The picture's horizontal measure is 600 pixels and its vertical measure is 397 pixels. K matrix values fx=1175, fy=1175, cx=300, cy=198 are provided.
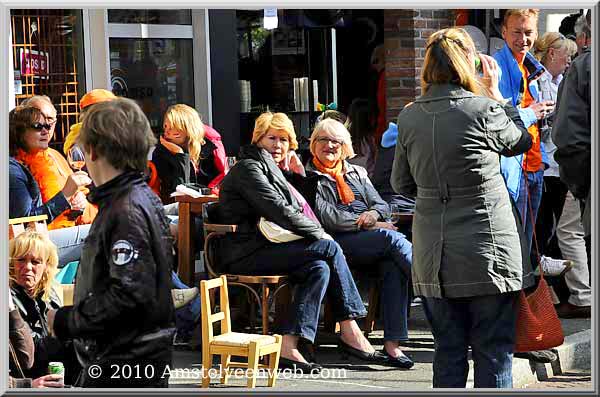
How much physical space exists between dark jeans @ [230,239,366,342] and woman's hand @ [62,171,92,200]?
99 centimetres

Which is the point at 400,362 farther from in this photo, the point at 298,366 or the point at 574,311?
the point at 574,311

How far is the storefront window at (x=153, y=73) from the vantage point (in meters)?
9.12

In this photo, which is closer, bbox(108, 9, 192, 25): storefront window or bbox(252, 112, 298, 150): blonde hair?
bbox(252, 112, 298, 150): blonde hair

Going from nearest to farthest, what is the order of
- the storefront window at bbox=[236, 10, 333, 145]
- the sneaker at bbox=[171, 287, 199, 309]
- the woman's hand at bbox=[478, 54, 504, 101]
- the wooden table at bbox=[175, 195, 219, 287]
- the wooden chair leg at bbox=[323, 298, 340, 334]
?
the woman's hand at bbox=[478, 54, 504, 101]
the sneaker at bbox=[171, 287, 199, 309]
the wooden table at bbox=[175, 195, 219, 287]
the wooden chair leg at bbox=[323, 298, 340, 334]
the storefront window at bbox=[236, 10, 333, 145]


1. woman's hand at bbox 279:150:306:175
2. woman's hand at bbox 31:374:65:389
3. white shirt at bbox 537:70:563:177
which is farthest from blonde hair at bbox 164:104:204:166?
woman's hand at bbox 31:374:65:389

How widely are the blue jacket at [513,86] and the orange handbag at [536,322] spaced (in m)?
0.80

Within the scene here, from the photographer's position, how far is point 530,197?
23.0ft

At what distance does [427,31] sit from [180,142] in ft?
9.89

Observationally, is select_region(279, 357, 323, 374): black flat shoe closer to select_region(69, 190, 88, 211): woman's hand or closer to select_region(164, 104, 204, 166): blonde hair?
select_region(69, 190, 88, 211): woman's hand

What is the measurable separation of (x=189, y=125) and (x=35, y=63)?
1.38 metres

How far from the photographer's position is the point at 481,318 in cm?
520

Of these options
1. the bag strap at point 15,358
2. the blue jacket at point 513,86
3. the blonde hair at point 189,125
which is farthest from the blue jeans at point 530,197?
the bag strap at point 15,358

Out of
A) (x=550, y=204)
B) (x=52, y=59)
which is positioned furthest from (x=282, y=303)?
(x=52, y=59)

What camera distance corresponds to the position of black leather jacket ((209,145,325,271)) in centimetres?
664
